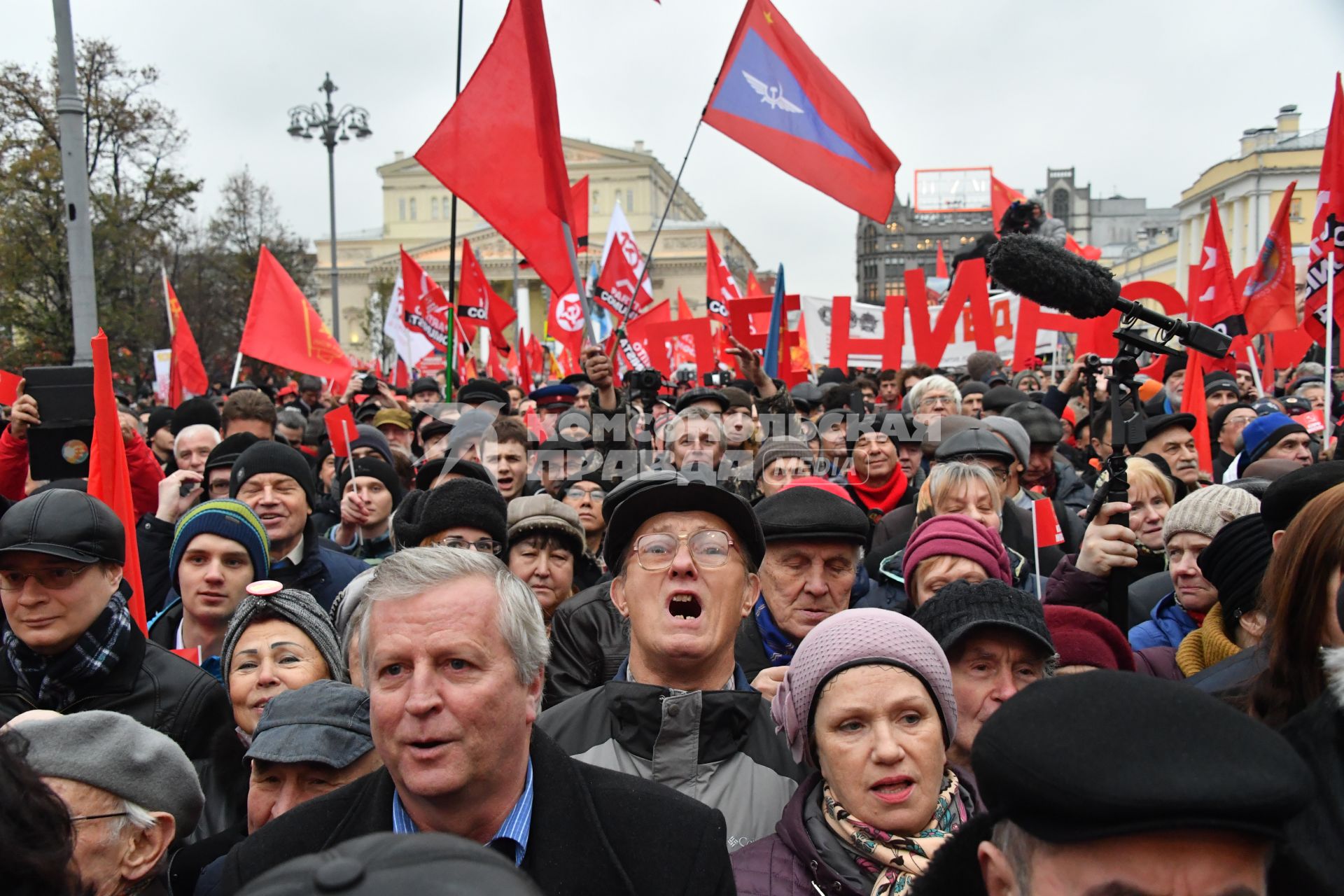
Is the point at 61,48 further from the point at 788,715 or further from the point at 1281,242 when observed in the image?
the point at 1281,242

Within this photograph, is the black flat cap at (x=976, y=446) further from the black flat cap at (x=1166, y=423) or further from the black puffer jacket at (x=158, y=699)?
the black puffer jacket at (x=158, y=699)

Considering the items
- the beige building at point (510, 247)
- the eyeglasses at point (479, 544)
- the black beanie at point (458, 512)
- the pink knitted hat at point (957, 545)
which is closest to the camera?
the pink knitted hat at point (957, 545)

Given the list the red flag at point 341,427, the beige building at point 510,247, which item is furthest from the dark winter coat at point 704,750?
the beige building at point 510,247

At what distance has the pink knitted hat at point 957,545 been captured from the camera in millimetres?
3434

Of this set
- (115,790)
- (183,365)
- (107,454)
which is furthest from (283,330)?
(115,790)

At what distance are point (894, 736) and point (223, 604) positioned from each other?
2.51 m

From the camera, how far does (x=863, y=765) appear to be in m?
2.28

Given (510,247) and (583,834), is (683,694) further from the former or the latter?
(510,247)

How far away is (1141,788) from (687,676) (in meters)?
1.64

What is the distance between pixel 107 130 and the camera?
20828 mm

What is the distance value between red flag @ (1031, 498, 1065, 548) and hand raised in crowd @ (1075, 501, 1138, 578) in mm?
476

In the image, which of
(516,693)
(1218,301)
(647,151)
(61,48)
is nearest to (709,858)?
(516,693)

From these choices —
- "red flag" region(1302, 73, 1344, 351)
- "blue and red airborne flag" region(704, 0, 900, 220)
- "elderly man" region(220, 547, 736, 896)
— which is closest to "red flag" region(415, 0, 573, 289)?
"blue and red airborne flag" region(704, 0, 900, 220)

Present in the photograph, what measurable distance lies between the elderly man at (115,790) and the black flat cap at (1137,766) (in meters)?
1.85
